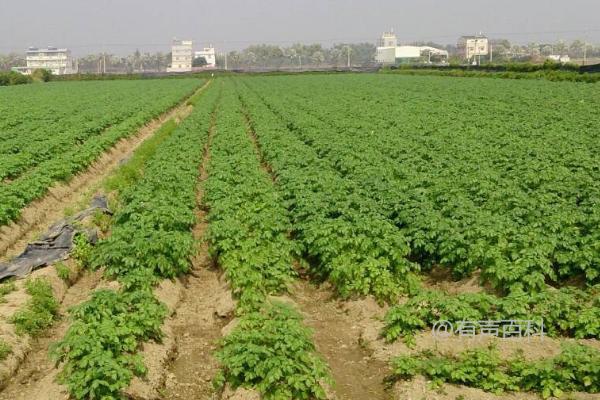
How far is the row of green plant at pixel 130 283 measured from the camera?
666cm

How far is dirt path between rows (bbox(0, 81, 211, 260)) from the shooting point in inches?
543

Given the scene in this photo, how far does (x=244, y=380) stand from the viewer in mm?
7094

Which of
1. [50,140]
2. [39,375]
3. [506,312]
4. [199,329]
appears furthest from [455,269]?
[50,140]

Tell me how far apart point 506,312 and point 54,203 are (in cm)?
1373

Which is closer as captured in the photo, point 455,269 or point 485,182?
point 455,269

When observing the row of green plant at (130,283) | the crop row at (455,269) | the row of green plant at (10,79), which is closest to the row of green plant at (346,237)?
the crop row at (455,269)

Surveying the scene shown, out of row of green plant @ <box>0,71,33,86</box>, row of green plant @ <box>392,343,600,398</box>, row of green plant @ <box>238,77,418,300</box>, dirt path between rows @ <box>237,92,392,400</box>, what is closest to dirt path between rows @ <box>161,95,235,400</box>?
dirt path between rows @ <box>237,92,392,400</box>

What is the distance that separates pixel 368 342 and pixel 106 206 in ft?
31.3

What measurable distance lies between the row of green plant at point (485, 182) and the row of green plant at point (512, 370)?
80.0 inches

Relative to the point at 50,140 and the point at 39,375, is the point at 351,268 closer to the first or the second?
the point at 39,375

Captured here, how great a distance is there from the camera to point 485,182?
44.6 feet

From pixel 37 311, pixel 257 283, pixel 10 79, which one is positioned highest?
pixel 10 79

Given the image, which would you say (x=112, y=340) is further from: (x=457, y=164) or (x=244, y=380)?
(x=457, y=164)

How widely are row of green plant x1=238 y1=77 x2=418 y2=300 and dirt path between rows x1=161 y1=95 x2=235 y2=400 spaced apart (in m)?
1.97
